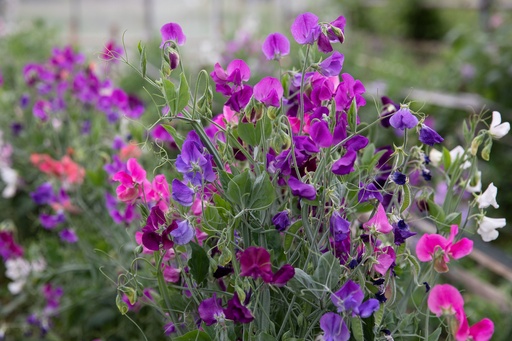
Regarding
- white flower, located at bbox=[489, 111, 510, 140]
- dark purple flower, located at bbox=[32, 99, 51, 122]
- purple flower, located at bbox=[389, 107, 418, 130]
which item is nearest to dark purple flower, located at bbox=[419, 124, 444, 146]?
purple flower, located at bbox=[389, 107, 418, 130]

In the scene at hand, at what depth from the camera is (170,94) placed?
948 millimetres

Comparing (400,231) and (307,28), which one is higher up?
(307,28)

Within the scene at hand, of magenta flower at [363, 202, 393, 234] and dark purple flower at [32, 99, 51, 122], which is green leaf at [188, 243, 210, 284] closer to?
magenta flower at [363, 202, 393, 234]

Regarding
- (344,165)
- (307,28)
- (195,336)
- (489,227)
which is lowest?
(195,336)

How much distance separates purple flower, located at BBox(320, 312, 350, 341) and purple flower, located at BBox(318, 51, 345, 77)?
317 mm

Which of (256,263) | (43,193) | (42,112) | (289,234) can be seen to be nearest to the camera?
(256,263)

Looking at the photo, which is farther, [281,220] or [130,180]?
[130,180]

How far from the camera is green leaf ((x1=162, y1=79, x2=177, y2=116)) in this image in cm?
94

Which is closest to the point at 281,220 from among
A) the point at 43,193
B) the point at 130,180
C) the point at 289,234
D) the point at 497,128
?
the point at 289,234

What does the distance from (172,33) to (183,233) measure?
0.93 feet

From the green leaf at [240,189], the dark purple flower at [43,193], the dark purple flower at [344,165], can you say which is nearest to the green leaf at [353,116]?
the dark purple flower at [344,165]

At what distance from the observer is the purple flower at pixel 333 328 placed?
35.0 inches

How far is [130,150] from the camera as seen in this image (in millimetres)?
1796

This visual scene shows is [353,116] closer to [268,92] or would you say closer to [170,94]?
[268,92]
